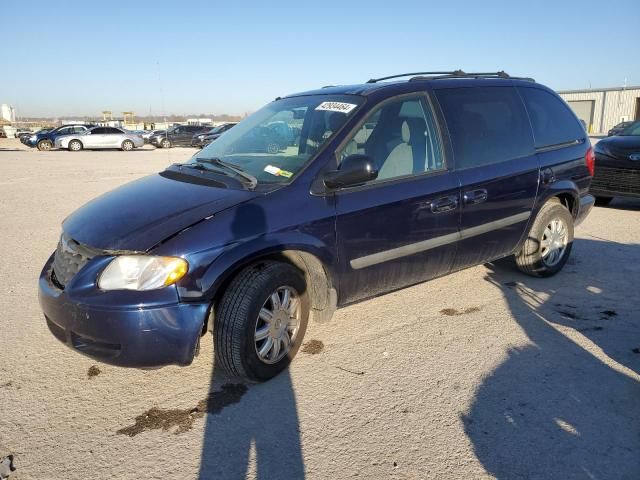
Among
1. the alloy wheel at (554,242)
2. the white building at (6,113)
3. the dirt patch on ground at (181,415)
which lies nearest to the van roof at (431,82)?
the alloy wheel at (554,242)

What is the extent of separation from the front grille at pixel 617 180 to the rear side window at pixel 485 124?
4.44 metres

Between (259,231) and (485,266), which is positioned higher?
(259,231)

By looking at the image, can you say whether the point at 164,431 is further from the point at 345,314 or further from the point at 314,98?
the point at 314,98

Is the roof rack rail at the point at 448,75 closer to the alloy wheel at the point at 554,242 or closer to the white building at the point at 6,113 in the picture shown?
the alloy wheel at the point at 554,242

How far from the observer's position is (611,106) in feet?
139

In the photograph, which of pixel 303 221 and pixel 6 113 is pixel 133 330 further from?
pixel 6 113

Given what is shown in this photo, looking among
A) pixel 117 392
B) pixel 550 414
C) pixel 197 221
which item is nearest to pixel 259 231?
pixel 197 221

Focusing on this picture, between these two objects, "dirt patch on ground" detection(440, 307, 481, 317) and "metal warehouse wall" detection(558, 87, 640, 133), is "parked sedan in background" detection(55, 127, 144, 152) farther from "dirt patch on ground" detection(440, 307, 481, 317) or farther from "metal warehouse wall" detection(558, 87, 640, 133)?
"metal warehouse wall" detection(558, 87, 640, 133)

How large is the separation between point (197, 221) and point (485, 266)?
361 centimetres

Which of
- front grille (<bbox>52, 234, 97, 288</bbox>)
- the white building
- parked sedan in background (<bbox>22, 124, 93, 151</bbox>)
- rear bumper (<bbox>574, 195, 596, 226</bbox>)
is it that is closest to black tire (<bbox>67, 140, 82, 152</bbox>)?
parked sedan in background (<bbox>22, 124, 93, 151</bbox>)

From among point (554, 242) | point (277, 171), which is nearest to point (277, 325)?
point (277, 171)

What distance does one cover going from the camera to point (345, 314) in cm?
419

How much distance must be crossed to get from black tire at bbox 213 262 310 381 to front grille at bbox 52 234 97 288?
82cm

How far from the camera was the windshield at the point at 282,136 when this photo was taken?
3.44 metres
